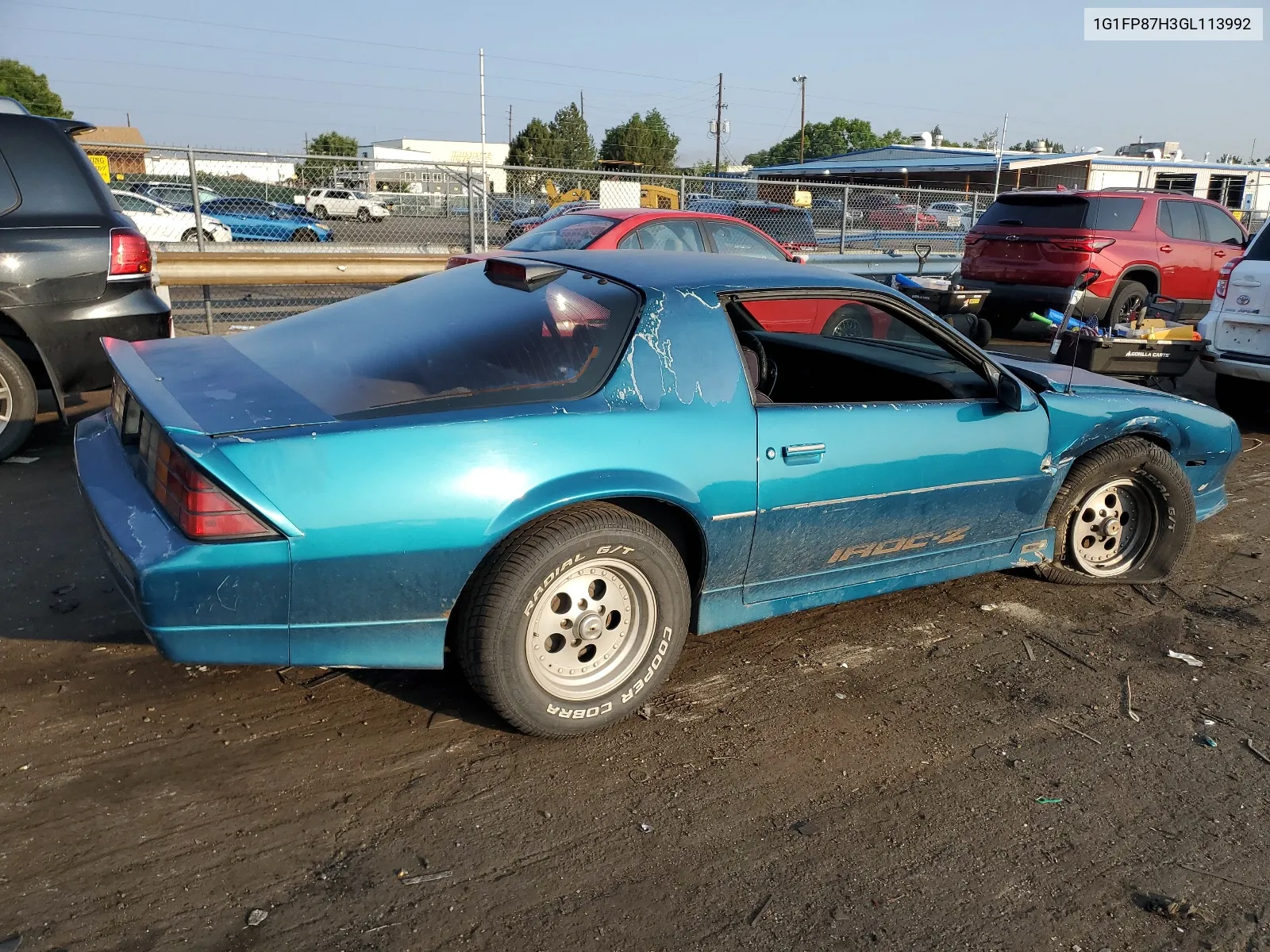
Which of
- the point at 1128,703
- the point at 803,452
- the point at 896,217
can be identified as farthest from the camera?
the point at 896,217

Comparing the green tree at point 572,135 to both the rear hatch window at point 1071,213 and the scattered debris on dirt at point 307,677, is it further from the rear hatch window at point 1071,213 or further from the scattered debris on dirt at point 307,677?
the scattered debris on dirt at point 307,677

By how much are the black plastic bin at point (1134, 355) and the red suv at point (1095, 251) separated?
2.97 metres

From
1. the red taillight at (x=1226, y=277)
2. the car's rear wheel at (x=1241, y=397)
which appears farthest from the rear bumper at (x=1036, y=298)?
the red taillight at (x=1226, y=277)

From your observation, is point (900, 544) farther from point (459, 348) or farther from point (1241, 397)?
point (1241, 397)

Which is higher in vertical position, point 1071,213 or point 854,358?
point 1071,213

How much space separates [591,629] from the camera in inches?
120

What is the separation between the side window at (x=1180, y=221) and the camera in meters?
11.8

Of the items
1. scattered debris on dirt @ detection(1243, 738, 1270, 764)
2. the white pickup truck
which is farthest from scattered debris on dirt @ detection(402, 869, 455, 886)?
the white pickup truck

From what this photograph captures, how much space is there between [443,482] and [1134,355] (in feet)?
21.7

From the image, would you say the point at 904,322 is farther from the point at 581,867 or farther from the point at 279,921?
the point at 279,921

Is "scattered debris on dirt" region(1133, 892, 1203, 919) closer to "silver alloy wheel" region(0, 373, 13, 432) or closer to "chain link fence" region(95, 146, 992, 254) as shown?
"silver alloy wheel" region(0, 373, 13, 432)

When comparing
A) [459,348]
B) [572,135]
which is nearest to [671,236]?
[459,348]

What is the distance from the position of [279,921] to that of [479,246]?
1145cm

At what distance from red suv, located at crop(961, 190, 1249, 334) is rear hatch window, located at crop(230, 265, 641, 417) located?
8.79 meters
